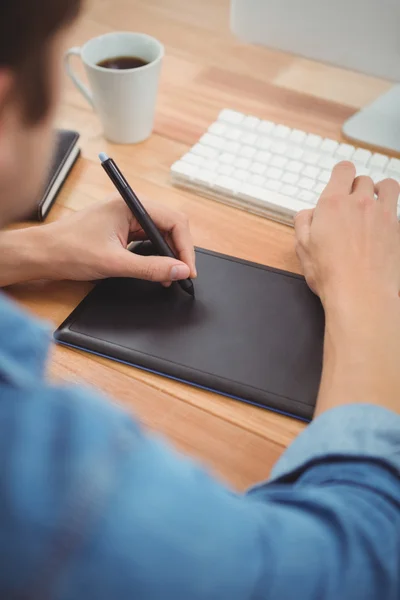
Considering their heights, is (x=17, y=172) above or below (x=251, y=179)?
above

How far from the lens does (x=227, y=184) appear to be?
757 millimetres

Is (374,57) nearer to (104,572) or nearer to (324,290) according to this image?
(324,290)

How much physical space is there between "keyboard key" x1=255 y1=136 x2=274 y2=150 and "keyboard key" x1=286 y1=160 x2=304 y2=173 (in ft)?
0.14

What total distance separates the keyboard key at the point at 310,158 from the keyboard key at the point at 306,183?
30 mm

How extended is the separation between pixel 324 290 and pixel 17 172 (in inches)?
13.9

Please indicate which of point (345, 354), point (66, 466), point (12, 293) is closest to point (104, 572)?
point (66, 466)

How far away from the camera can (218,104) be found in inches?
36.6

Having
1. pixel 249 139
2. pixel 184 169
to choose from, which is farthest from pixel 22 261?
pixel 249 139

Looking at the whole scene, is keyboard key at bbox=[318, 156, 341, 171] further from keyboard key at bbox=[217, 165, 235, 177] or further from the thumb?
the thumb

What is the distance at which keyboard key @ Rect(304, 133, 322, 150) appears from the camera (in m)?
0.81

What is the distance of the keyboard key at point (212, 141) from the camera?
0.81 m

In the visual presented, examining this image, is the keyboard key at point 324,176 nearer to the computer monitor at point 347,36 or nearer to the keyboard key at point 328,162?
the keyboard key at point 328,162

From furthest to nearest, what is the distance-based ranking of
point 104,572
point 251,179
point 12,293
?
point 251,179 → point 12,293 → point 104,572

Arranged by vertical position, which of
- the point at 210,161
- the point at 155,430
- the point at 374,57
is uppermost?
the point at 374,57
